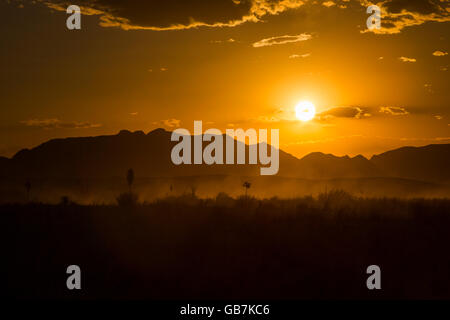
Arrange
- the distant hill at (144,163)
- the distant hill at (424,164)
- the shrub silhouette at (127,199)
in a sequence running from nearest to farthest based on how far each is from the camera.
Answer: the shrub silhouette at (127,199) < the distant hill at (424,164) < the distant hill at (144,163)

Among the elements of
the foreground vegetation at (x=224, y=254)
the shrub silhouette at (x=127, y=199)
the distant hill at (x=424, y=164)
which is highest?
the distant hill at (x=424, y=164)

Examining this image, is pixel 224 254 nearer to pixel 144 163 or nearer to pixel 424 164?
pixel 144 163

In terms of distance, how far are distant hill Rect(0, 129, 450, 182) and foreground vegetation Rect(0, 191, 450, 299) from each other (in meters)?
147

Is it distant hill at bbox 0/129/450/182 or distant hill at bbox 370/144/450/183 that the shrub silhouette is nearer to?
distant hill at bbox 370/144/450/183

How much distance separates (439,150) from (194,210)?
575 ft

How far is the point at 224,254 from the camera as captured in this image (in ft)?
45.5

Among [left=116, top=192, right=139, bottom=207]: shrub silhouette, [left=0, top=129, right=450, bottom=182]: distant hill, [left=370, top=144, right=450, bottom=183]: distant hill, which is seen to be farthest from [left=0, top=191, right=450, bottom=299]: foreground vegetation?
[left=0, top=129, right=450, bottom=182]: distant hill

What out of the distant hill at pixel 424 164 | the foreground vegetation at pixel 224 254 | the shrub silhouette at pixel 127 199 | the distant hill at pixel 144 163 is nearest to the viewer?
the foreground vegetation at pixel 224 254

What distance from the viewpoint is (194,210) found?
2038cm

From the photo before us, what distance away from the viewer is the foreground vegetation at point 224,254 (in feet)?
40.0

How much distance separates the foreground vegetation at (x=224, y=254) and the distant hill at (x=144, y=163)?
14711 cm

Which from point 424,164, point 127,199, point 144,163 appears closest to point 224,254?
point 127,199

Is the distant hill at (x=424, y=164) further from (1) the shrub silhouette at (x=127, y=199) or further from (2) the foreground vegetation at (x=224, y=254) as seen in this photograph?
(2) the foreground vegetation at (x=224, y=254)

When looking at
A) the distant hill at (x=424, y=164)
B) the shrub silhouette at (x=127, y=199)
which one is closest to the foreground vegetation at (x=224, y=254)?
the shrub silhouette at (x=127, y=199)
